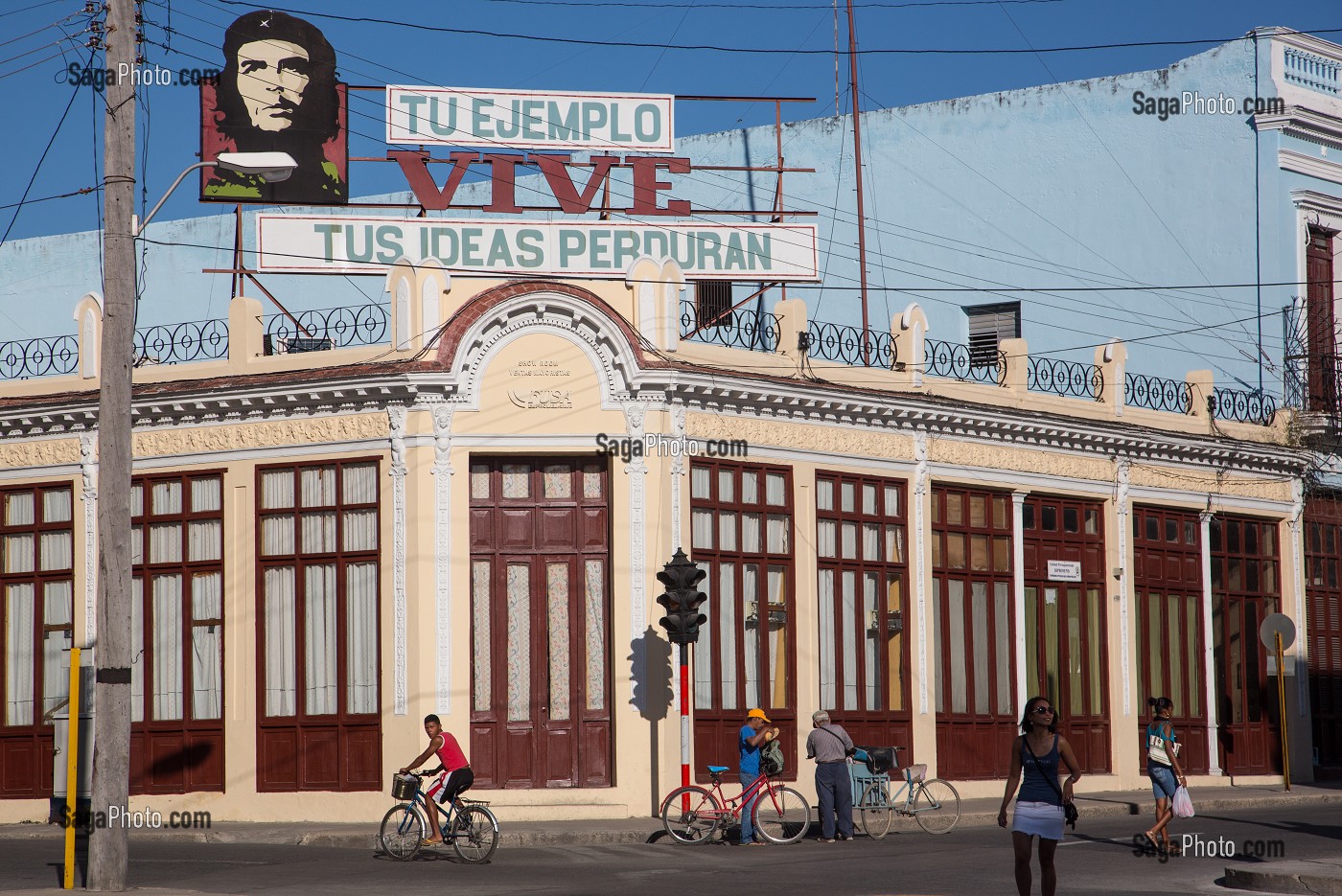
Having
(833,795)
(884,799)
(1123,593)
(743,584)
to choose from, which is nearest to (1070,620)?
(1123,593)

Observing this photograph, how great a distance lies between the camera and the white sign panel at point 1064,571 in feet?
89.1

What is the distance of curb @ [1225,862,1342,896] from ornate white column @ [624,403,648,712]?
28.7 feet

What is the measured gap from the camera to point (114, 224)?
49.5 ft

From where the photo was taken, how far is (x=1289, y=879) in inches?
573

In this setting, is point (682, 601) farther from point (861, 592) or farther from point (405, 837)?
point (861, 592)

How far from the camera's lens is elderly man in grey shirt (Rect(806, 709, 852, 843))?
64.0ft

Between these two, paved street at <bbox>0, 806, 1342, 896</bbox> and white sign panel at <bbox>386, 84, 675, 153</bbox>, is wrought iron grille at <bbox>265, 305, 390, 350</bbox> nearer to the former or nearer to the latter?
white sign panel at <bbox>386, 84, 675, 153</bbox>

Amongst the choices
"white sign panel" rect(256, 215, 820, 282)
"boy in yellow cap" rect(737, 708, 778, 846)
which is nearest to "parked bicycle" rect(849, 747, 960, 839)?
"boy in yellow cap" rect(737, 708, 778, 846)

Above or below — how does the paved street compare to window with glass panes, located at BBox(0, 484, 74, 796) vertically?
below

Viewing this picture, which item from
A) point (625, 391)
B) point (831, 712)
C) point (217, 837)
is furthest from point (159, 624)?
point (831, 712)

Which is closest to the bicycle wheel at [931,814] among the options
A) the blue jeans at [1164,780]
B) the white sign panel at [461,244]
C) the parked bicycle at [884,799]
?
the parked bicycle at [884,799]

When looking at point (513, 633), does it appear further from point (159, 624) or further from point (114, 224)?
point (114, 224)

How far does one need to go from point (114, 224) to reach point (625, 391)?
332 inches

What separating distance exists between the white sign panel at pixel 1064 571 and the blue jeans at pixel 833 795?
28.1ft
